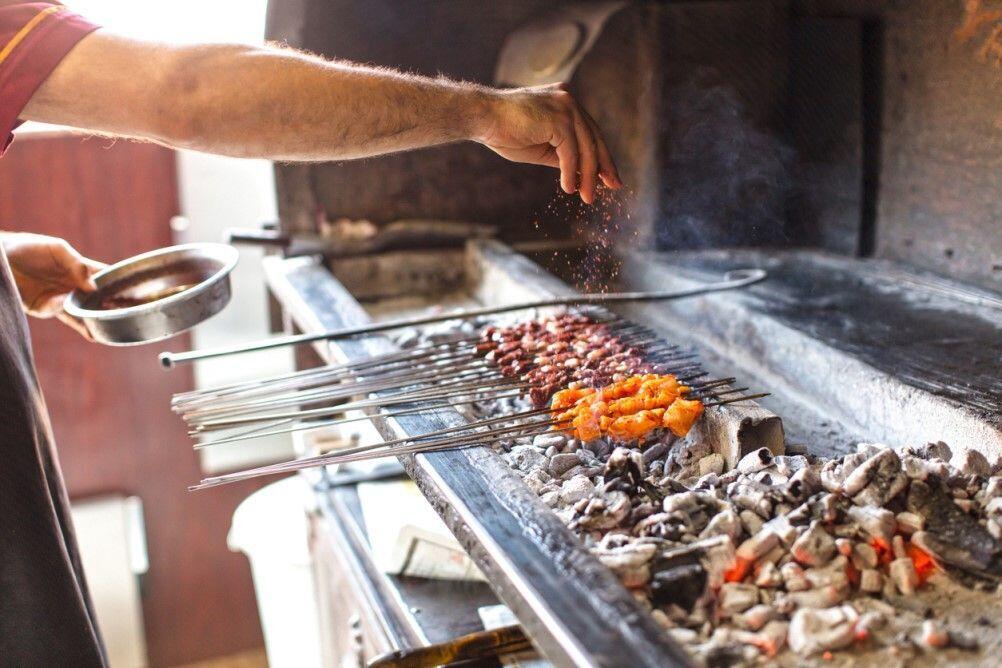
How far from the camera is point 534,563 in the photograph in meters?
1.70

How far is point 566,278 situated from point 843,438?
6.59ft

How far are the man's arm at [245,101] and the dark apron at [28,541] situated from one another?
706 millimetres

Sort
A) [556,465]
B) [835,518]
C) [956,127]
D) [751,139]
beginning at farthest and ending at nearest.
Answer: [751,139]
[956,127]
[556,465]
[835,518]

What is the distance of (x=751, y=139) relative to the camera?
4.23m

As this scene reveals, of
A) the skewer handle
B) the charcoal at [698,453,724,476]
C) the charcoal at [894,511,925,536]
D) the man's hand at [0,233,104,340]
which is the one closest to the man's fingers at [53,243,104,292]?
the man's hand at [0,233,104,340]

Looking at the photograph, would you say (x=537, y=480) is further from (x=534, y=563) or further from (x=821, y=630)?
(x=821, y=630)

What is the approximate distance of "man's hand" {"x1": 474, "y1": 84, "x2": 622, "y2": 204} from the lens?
2.29 meters

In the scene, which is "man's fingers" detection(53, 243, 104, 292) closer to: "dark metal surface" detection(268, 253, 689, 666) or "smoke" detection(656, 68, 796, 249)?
"dark metal surface" detection(268, 253, 689, 666)

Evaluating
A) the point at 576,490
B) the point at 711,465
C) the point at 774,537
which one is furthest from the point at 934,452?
the point at 576,490

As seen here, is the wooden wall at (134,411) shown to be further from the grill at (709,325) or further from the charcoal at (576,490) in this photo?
the charcoal at (576,490)

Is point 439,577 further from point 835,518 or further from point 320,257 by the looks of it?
point 320,257

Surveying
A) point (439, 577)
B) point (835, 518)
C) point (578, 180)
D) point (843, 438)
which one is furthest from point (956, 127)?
point (439, 577)

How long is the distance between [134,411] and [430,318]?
124 inches

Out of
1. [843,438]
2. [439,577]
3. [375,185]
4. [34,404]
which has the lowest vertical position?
[439,577]
